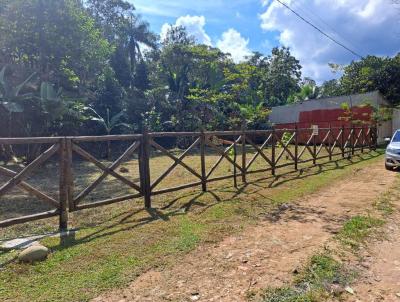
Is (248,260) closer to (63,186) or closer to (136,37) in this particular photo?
(63,186)

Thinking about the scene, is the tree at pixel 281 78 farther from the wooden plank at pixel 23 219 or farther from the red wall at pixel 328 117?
the wooden plank at pixel 23 219

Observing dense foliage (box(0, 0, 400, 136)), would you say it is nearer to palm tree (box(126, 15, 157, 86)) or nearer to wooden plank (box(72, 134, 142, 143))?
palm tree (box(126, 15, 157, 86))

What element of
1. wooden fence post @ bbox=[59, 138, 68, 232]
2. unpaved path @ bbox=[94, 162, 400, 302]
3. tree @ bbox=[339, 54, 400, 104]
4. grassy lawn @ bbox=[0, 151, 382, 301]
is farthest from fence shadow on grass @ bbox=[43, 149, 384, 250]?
tree @ bbox=[339, 54, 400, 104]

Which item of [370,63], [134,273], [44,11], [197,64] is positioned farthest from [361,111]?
[134,273]

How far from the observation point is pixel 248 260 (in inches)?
169

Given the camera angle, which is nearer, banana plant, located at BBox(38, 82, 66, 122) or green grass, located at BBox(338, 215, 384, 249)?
green grass, located at BBox(338, 215, 384, 249)

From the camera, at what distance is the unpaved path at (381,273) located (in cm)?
344

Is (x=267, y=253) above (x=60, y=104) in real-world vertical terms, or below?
below

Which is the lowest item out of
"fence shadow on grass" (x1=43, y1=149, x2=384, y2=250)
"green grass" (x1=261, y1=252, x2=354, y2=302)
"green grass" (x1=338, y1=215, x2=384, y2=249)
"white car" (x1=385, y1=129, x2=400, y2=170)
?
"green grass" (x1=261, y1=252, x2=354, y2=302)

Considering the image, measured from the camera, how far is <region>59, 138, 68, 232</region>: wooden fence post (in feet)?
17.9

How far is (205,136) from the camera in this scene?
8.44 metres

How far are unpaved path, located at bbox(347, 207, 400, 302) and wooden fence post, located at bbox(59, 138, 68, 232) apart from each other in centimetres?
426

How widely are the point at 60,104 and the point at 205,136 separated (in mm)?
9056

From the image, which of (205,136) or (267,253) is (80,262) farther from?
(205,136)
